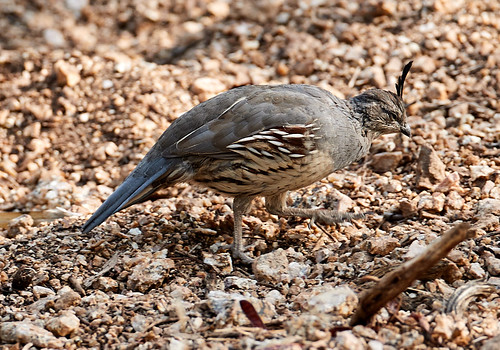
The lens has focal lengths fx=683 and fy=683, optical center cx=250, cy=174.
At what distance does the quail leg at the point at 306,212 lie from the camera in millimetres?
6230

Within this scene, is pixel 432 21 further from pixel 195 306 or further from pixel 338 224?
pixel 195 306

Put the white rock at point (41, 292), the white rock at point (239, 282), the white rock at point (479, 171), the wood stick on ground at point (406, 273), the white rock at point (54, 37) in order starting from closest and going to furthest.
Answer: the wood stick on ground at point (406, 273) < the white rock at point (41, 292) < the white rock at point (239, 282) < the white rock at point (479, 171) < the white rock at point (54, 37)

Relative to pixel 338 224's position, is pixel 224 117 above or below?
above

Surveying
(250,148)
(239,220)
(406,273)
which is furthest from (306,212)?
(406,273)

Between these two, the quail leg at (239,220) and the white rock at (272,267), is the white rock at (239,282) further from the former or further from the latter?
the quail leg at (239,220)

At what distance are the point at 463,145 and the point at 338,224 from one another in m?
1.84

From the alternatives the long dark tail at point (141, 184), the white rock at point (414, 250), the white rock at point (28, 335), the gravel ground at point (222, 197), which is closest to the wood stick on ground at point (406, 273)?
the gravel ground at point (222, 197)

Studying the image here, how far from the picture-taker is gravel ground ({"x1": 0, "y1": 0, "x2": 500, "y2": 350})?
4.51 m

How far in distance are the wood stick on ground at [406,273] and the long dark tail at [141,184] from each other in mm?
2353

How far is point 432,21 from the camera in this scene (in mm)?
9305

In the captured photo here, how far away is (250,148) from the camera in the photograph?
5.70 metres

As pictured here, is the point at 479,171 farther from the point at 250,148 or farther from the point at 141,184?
the point at 141,184

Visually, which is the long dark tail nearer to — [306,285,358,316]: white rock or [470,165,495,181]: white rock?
[306,285,358,316]: white rock

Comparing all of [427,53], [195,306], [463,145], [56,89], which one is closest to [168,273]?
[195,306]
